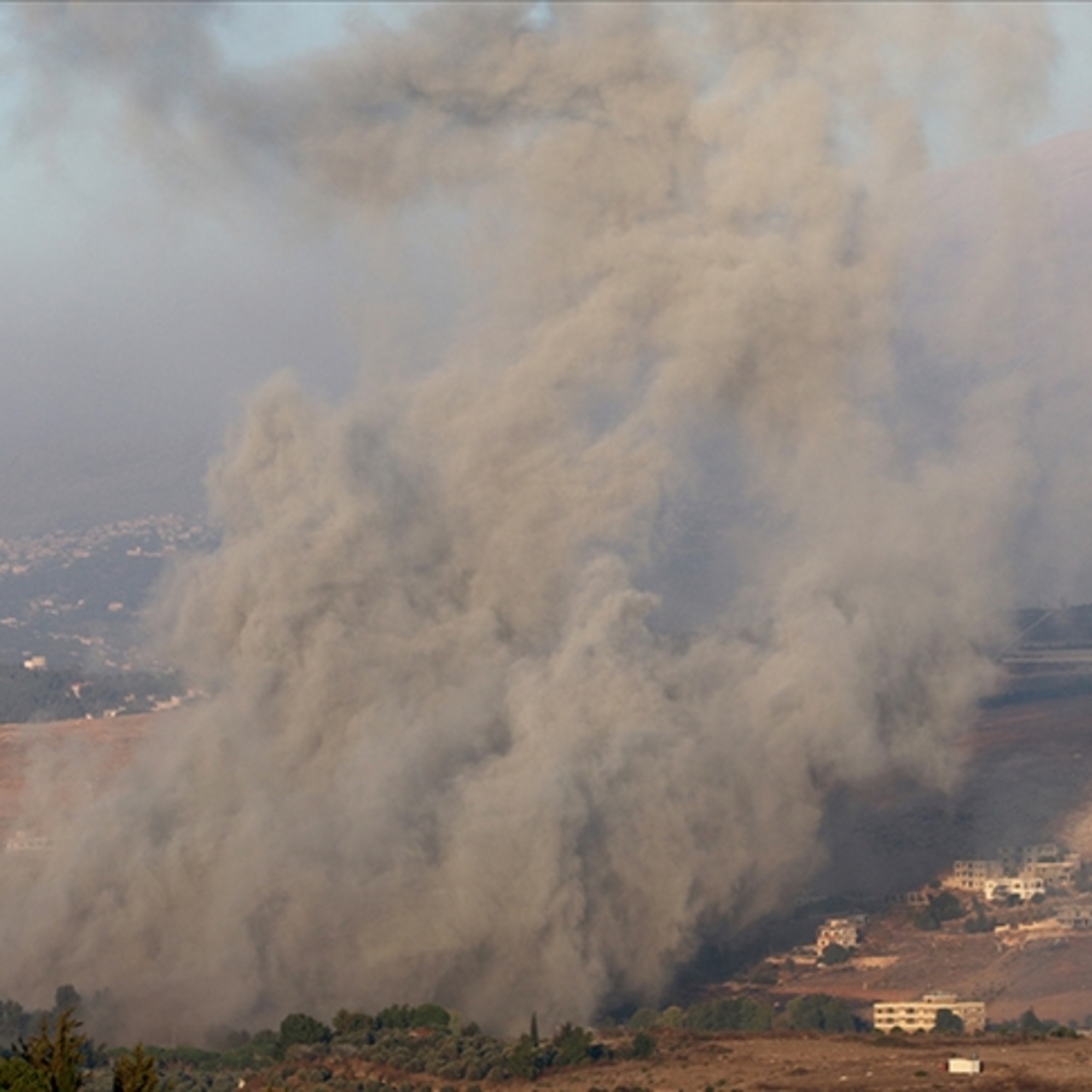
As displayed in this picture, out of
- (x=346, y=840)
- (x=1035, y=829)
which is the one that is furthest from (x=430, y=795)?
(x=1035, y=829)

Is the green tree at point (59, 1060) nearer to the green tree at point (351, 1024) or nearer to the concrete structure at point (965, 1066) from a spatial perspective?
the concrete structure at point (965, 1066)

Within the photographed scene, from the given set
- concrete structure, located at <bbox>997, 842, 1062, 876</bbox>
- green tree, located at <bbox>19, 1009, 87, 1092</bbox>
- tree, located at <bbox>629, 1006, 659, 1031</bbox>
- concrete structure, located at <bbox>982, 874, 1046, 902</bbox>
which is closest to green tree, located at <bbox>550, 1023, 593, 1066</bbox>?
tree, located at <bbox>629, 1006, 659, 1031</bbox>

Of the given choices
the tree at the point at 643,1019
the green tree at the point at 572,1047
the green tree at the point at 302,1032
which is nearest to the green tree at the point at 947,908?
the tree at the point at 643,1019

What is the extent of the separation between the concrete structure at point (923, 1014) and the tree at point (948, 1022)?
81mm

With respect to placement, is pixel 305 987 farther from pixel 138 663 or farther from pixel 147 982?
pixel 138 663

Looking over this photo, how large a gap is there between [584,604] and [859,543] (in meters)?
6.38

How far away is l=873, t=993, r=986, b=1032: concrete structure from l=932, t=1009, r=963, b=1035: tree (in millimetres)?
81

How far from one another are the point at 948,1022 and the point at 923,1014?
762mm

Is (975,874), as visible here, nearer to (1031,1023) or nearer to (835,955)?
(835,955)

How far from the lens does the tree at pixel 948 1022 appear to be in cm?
4300

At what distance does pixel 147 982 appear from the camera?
4659 centimetres

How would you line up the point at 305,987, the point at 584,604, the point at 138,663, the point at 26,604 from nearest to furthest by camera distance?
the point at 305,987, the point at 584,604, the point at 138,663, the point at 26,604

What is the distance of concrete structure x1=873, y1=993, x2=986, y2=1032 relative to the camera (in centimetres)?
4381

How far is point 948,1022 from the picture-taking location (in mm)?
43438
